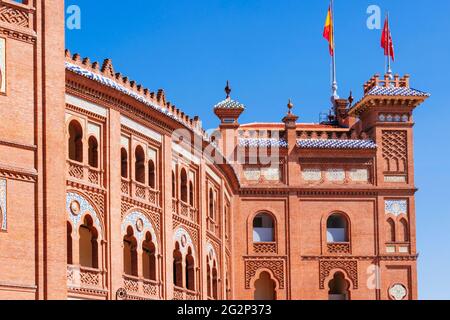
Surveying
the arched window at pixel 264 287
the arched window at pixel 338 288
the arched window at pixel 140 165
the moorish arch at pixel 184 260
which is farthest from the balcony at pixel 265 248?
→ the arched window at pixel 140 165

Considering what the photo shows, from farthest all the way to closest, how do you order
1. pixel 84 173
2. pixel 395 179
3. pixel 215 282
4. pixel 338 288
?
1. pixel 338 288
2. pixel 395 179
3. pixel 215 282
4. pixel 84 173

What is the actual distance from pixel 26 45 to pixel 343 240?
75.7ft

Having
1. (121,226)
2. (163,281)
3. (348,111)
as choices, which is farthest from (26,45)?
(348,111)

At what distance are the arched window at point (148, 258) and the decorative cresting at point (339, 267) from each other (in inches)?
506

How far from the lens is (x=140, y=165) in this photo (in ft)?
130

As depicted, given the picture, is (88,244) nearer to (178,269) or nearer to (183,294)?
(183,294)

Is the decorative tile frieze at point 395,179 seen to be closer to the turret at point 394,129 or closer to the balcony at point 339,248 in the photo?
the turret at point 394,129

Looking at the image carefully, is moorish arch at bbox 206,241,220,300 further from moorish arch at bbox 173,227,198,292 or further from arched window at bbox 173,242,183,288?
arched window at bbox 173,242,183,288

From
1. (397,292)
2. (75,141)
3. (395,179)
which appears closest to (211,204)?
(395,179)

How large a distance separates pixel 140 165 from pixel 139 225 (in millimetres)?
1958

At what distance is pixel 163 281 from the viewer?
4003cm

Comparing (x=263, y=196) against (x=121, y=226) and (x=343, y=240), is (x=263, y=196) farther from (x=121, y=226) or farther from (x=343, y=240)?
(x=121, y=226)

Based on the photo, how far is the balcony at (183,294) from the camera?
4122cm

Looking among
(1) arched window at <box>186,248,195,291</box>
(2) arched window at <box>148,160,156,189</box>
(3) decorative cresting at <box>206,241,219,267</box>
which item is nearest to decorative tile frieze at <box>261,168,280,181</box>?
(3) decorative cresting at <box>206,241,219,267</box>
